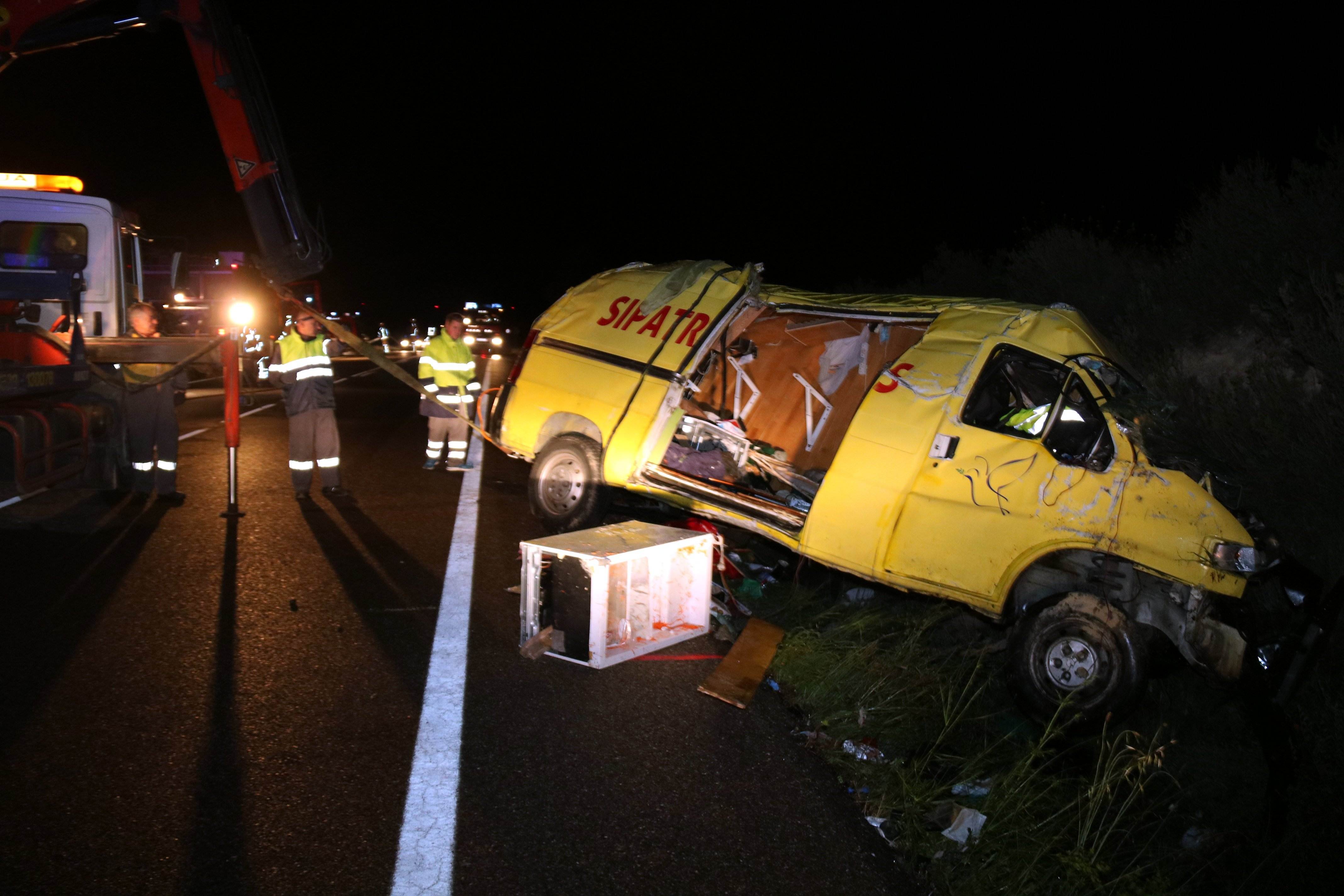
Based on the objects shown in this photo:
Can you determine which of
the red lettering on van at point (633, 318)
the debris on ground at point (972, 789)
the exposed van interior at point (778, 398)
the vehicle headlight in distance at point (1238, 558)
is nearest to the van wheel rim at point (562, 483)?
the exposed van interior at point (778, 398)

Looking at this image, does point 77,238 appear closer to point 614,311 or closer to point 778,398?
point 614,311

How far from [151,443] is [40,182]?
4.26m

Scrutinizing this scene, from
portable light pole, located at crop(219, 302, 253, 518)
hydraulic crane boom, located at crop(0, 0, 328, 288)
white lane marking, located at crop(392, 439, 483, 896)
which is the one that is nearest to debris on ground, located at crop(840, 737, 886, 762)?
white lane marking, located at crop(392, 439, 483, 896)

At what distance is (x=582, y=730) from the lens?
14.2 feet

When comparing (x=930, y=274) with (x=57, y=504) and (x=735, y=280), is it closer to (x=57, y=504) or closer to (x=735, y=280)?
(x=735, y=280)

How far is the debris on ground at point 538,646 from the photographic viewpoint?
5.07 metres

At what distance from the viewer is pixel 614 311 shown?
26.4 feet

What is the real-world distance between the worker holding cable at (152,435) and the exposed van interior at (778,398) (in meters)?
4.45

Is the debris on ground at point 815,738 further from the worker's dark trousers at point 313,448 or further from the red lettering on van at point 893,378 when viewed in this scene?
the worker's dark trousers at point 313,448

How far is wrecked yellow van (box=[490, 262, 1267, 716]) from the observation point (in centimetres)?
496

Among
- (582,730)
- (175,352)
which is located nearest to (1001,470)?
(582,730)

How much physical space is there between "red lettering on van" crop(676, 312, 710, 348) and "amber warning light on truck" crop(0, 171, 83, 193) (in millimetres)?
7569

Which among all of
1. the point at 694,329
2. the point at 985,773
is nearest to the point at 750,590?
the point at 694,329

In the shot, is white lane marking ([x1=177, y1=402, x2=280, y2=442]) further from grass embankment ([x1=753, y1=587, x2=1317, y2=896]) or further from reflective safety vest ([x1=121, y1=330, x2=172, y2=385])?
grass embankment ([x1=753, y1=587, x2=1317, y2=896])
